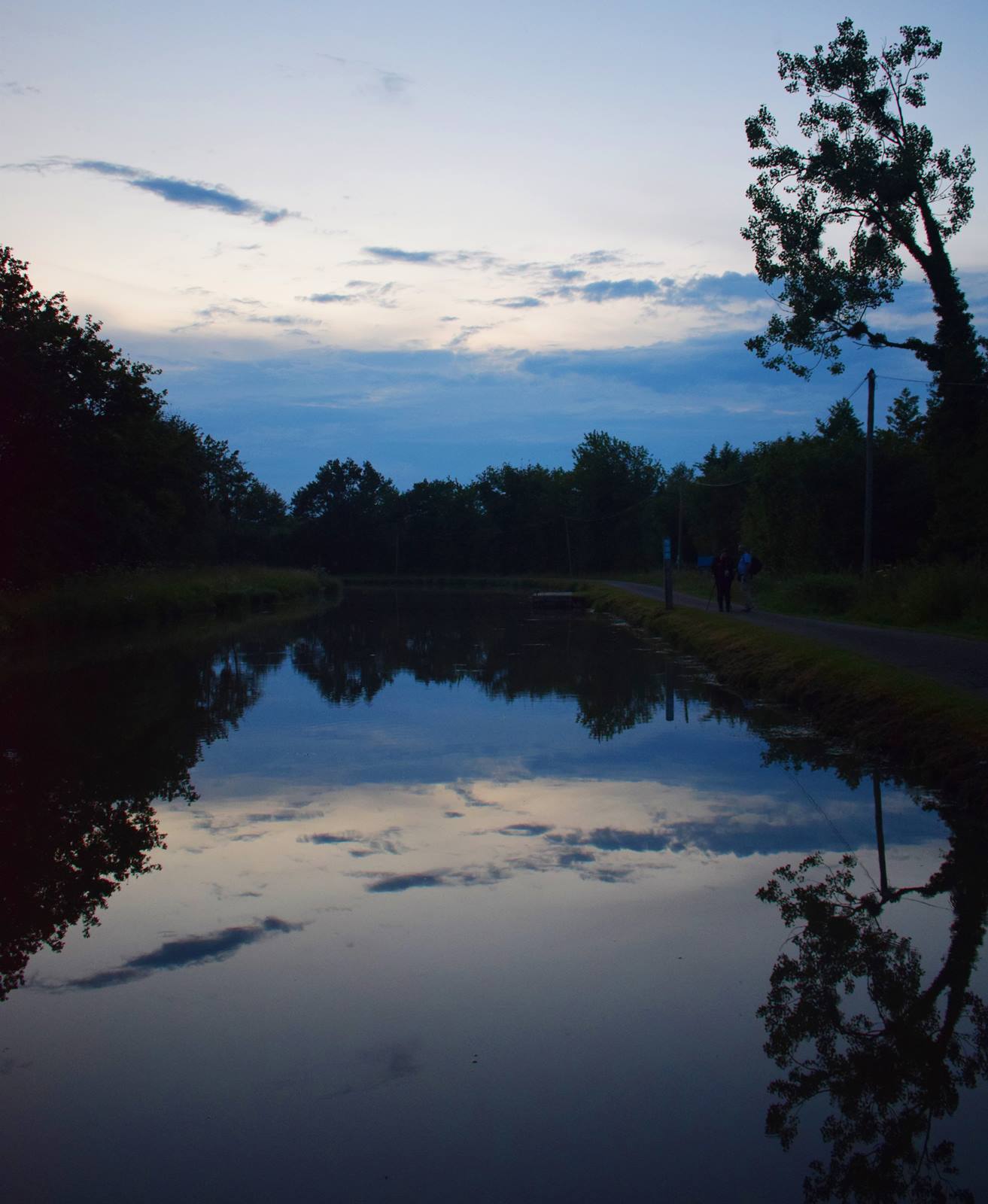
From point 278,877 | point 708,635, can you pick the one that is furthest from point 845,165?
point 278,877

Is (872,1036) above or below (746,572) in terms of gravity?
below

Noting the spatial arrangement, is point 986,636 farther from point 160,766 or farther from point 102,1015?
point 102,1015

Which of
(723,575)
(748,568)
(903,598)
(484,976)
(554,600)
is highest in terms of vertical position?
(748,568)

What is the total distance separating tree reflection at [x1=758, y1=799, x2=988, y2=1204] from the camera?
4113mm

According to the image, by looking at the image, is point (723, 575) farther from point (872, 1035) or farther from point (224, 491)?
point (224, 491)

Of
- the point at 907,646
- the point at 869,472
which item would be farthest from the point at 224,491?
the point at 907,646

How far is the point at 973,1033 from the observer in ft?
17.0

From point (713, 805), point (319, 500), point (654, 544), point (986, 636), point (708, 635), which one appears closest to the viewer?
point (713, 805)

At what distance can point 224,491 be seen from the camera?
258 ft

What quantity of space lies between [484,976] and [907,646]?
14585 mm

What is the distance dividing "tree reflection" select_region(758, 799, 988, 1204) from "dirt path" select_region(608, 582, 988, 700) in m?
5.84

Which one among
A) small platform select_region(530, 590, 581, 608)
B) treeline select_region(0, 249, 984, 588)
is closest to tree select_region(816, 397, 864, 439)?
treeline select_region(0, 249, 984, 588)

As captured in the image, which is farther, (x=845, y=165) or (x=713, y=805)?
(x=845, y=165)

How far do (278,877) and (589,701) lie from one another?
9.91 m
